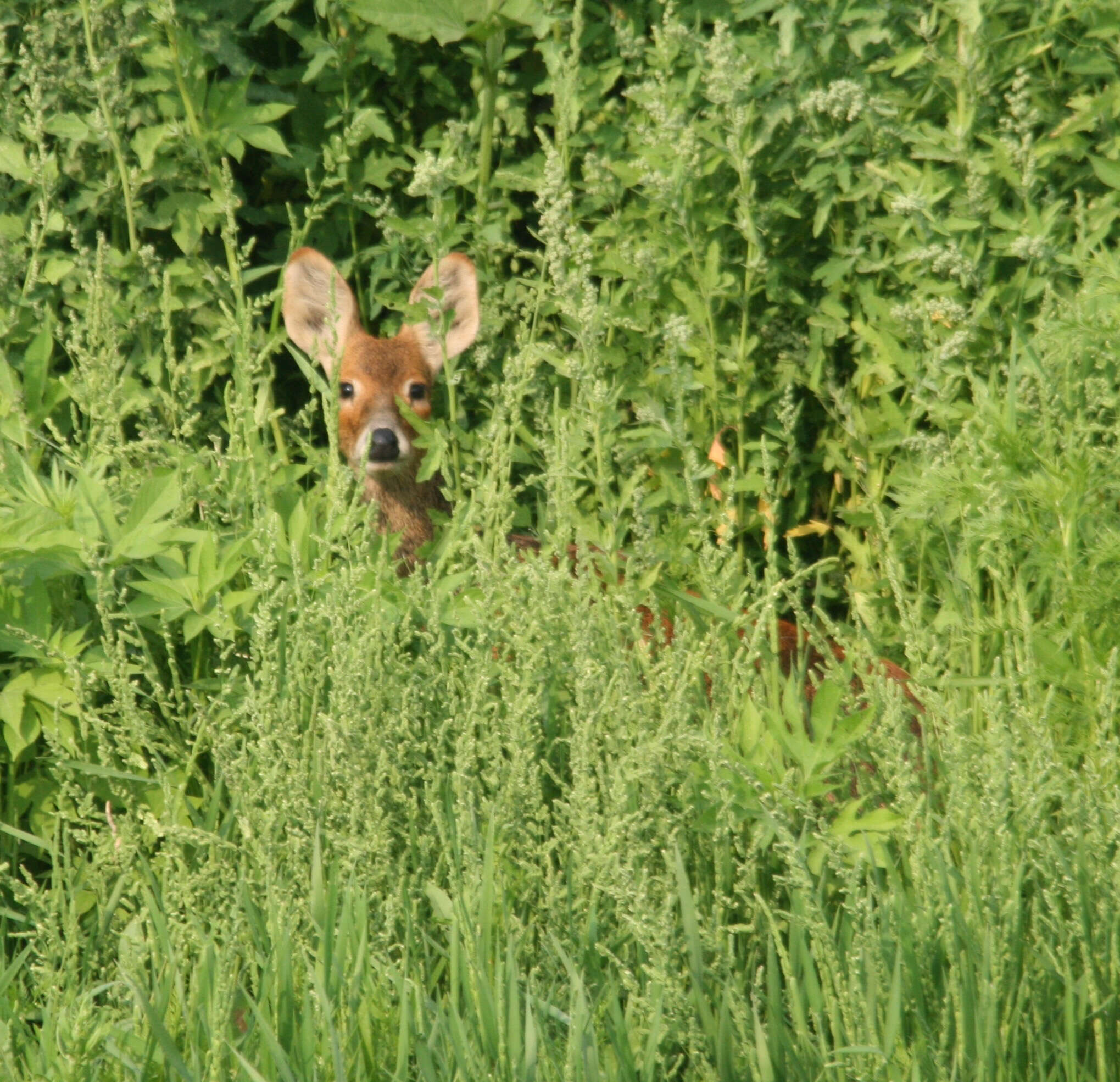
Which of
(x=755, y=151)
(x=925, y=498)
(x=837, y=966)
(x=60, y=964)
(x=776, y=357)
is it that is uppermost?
(x=755, y=151)

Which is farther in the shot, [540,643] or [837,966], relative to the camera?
[540,643]

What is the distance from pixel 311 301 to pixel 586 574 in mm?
2359

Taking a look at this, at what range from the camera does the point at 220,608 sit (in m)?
2.98

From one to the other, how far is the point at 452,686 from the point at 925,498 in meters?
1.43

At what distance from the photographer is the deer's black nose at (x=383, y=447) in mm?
4918

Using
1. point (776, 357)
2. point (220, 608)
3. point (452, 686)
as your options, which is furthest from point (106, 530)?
point (776, 357)

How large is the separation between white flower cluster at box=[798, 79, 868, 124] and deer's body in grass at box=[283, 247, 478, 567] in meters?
1.30

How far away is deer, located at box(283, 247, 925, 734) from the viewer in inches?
191

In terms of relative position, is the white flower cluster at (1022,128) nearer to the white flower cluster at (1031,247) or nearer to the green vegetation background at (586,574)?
the green vegetation background at (586,574)

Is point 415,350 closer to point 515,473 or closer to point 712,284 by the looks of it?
point 515,473

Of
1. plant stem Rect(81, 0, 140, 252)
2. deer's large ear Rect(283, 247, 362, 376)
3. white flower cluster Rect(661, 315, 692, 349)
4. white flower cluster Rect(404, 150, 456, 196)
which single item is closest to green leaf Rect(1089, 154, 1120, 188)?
white flower cluster Rect(661, 315, 692, 349)

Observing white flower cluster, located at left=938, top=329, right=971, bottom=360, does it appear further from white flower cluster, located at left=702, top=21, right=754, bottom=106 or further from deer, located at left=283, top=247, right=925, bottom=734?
deer, located at left=283, top=247, right=925, bottom=734

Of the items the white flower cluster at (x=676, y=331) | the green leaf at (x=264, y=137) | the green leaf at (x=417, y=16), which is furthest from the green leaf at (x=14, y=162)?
the white flower cluster at (x=676, y=331)

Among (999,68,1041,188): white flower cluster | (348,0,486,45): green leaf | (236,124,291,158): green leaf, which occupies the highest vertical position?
(348,0,486,45): green leaf
